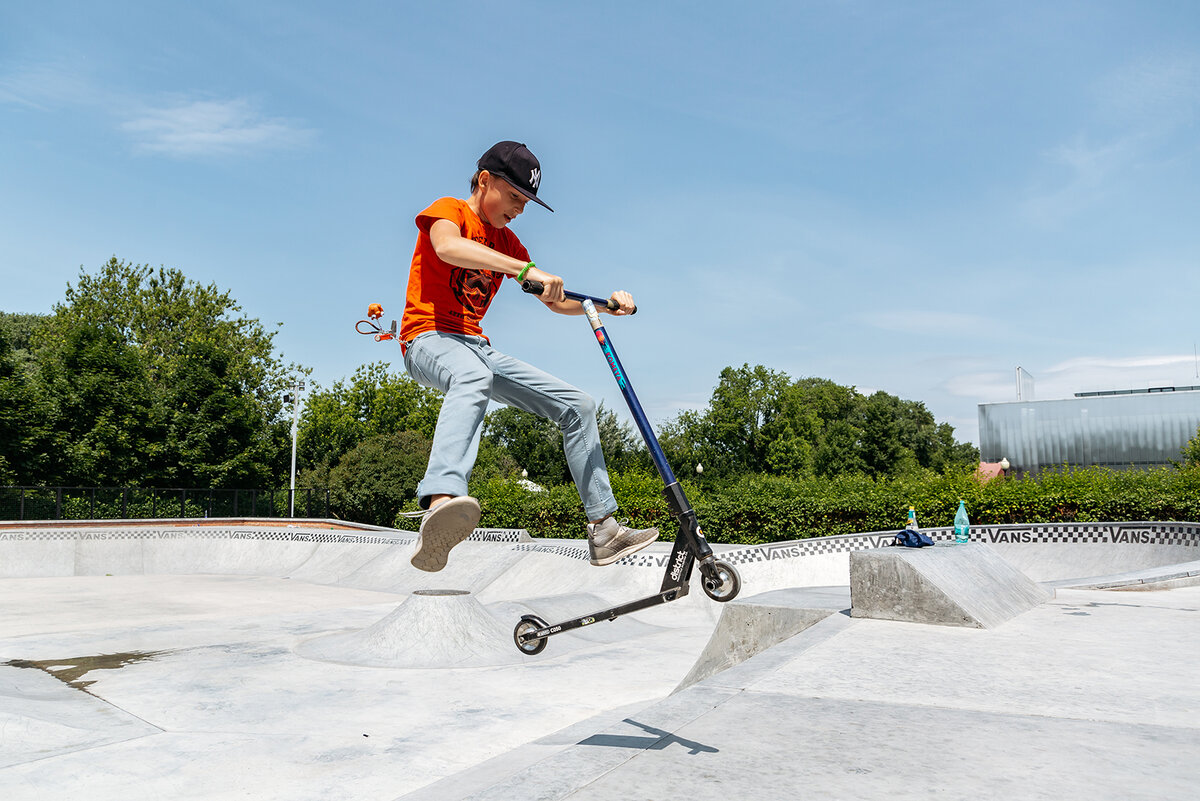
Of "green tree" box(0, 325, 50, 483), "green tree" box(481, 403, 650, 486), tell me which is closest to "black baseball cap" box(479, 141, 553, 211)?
"green tree" box(481, 403, 650, 486)

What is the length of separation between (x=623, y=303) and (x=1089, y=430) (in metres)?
54.4

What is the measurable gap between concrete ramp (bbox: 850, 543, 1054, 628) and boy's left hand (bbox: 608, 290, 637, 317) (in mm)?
4511

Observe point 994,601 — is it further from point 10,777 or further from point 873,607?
point 10,777

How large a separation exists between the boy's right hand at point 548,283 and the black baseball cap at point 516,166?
1.54 feet

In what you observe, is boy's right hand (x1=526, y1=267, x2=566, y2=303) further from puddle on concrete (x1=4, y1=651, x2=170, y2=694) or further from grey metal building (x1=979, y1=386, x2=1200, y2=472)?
grey metal building (x1=979, y1=386, x2=1200, y2=472)

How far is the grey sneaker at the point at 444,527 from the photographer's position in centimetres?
349

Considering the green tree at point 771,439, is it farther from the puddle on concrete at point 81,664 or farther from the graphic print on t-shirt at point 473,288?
the graphic print on t-shirt at point 473,288

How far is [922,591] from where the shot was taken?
740cm

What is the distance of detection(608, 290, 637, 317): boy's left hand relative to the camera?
409cm

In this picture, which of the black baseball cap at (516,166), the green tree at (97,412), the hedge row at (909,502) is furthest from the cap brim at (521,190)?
the green tree at (97,412)

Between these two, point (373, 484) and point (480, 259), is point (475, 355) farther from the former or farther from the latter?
point (373, 484)

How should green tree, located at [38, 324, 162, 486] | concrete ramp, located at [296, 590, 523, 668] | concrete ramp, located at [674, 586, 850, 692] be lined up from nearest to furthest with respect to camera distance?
concrete ramp, located at [674, 586, 850, 692] < concrete ramp, located at [296, 590, 523, 668] < green tree, located at [38, 324, 162, 486]

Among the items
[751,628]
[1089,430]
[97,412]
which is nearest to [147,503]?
[97,412]

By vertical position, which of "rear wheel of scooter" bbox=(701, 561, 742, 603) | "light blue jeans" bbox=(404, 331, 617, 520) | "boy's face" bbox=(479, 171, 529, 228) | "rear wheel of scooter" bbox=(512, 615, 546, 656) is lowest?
"rear wheel of scooter" bbox=(512, 615, 546, 656)
